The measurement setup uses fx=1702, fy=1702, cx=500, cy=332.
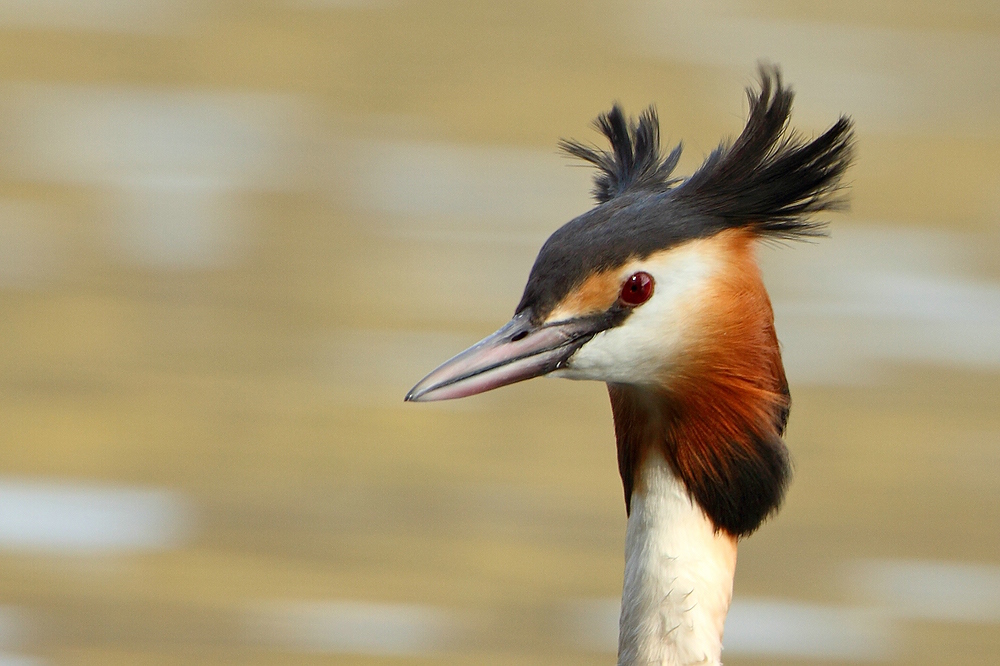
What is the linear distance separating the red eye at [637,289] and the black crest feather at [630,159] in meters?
0.46

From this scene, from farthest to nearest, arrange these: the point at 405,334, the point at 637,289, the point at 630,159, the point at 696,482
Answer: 1. the point at 405,334
2. the point at 630,159
3. the point at 696,482
4. the point at 637,289

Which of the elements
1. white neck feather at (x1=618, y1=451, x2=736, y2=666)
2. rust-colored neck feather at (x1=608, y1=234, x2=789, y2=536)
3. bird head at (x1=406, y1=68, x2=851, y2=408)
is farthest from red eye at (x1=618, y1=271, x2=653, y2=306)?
white neck feather at (x1=618, y1=451, x2=736, y2=666)

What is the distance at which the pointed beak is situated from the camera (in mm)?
3762

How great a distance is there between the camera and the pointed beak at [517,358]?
376cm

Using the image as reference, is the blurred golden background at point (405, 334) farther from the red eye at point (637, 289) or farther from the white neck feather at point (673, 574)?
the red eye at point (637, 289)

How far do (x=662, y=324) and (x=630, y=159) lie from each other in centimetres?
63

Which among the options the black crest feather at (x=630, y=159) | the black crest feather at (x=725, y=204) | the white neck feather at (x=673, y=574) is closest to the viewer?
the black crest feather at (x=725, y=204)

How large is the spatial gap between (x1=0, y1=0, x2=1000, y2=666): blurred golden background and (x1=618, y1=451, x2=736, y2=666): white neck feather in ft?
11.2

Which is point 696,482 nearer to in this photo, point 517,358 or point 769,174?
point 517,358

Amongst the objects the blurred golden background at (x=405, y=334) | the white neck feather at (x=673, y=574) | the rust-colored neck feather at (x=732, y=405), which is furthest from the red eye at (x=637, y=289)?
the blurred golden background at (x=405, y=334)

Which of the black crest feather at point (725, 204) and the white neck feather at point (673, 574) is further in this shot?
the white neck feather at point (673, 574)

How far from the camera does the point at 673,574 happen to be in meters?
3.91

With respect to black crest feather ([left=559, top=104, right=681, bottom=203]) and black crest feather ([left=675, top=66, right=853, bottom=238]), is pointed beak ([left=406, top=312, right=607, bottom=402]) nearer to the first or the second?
black crest feather ([left=675, top=66, right=853, bottom=238])

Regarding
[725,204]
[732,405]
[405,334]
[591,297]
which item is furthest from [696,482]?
[405,334]
